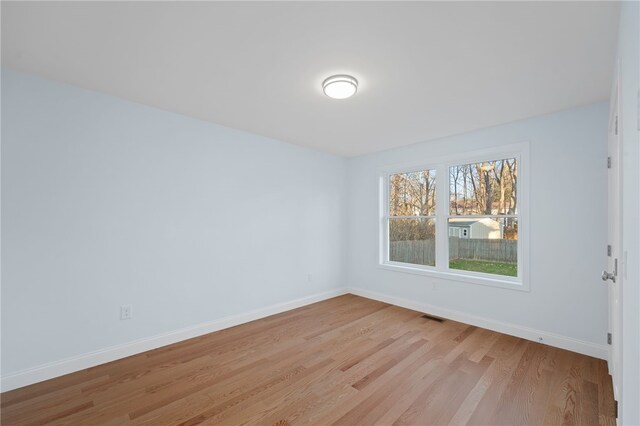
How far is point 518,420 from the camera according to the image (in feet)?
6.19

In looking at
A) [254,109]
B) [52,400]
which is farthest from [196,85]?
[52,400]

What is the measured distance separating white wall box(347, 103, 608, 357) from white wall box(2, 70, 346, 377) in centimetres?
259

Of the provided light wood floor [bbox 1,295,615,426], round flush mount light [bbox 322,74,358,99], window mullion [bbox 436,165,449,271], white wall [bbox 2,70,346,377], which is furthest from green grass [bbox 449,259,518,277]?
round flush mount light [bbox 322,74,358,99]

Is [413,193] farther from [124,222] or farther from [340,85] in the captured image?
[124,222]

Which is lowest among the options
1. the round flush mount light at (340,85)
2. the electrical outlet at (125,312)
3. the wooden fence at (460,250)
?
the electrical outlet at (125,312)

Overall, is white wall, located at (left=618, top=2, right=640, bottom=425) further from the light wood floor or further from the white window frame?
the white window frame

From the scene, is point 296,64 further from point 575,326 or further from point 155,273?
point 575,326

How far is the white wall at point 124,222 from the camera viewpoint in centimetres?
227

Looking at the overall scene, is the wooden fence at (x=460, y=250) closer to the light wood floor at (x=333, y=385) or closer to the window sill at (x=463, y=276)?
the window sill at (x=463, y=276)

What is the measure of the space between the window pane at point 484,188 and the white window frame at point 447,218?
0.08m

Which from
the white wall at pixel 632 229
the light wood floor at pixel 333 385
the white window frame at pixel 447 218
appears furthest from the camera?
the white window frame at pixel 447 218

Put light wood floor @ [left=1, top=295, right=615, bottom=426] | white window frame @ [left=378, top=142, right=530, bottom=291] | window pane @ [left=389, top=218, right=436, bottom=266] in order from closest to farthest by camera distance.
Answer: light wood floor @ [left=1, top=295, right=615, bottom=426] → white window frame @ [left=378, top=142, right=530, bottom=291] → window pane @ [left=389, top=218, right=436, bottom=266]

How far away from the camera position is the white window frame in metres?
3.20

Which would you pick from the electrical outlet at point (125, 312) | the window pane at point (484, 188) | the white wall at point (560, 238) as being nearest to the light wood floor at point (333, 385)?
the white wall at point (560, 238)
